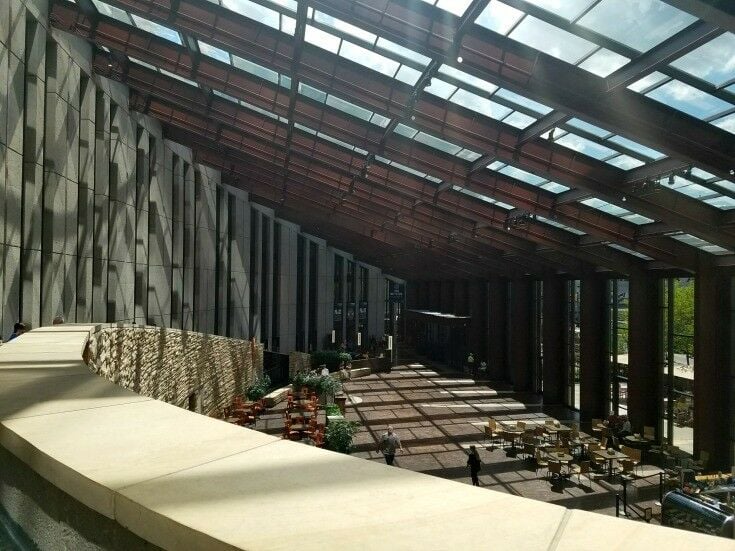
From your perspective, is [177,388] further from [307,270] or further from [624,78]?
[307,270]

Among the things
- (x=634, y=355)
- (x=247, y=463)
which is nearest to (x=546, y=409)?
(x=634, y=355)

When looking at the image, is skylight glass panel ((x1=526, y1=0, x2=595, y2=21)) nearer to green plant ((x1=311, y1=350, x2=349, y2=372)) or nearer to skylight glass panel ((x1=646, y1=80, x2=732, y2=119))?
skylight glass panel ((x1=646, y1=80, x2=732, y2=119))

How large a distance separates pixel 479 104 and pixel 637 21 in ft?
15.2

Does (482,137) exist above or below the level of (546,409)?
above

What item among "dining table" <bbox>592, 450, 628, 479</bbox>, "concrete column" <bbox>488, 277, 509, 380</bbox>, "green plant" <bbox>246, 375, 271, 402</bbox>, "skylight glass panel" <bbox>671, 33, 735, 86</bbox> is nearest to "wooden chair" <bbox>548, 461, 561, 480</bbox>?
"dining table" <bbox>592, 450, 628, 479</bbox>

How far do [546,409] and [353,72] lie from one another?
19.8 metres

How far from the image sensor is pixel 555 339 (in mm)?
28594

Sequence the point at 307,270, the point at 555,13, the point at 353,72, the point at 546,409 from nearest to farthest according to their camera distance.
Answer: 1. the point at 555,13
2. the point at 353,72
3. the point at 546,409
4. the point at 307,270

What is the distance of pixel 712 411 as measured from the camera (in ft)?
56.0

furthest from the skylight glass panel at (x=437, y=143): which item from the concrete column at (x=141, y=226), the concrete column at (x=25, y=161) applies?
the concrete column at (x=141, y=226)

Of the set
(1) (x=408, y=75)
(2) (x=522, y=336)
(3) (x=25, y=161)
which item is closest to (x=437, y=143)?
(1) (x=408, y=75)

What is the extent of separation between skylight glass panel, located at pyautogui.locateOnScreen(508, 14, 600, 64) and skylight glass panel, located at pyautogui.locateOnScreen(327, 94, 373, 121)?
6184mm

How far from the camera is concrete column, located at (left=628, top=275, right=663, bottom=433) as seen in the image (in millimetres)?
20516

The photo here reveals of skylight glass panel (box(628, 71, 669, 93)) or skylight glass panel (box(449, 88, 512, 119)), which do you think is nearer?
skylight glass panel (box(628, 71, 669, 93))
